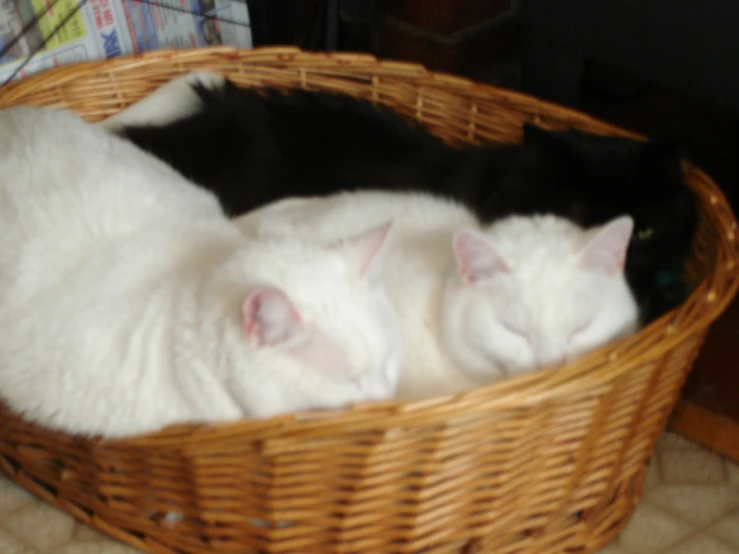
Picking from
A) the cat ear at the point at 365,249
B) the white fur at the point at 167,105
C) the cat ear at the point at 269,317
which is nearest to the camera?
the cat ear at the point at 269,317

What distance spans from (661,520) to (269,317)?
0.88m

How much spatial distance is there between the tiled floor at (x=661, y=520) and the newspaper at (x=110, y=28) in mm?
985

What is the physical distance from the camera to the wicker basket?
98 centimetres

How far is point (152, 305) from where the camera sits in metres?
1.12

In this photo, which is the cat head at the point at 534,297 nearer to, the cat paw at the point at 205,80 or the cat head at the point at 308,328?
the cat head at the point at 308,328

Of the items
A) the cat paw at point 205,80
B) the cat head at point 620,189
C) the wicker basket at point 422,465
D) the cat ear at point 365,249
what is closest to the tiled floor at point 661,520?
the wicker basket at point 422,465

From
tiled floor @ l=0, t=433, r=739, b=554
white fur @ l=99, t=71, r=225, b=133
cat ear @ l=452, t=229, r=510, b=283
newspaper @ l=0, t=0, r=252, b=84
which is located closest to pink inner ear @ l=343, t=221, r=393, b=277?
cat ear @ l=452, t=229, r=510, b=283

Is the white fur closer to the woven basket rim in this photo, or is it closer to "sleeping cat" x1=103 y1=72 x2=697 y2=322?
"sleeping cat" x1=103 y1=72 x2=697 y2=322

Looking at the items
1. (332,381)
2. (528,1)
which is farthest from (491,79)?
(332,381)

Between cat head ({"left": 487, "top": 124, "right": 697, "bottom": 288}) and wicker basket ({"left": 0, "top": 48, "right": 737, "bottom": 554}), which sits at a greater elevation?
cat head ({"left": 487, "top": 124, "right": 697, "bottom": 288})

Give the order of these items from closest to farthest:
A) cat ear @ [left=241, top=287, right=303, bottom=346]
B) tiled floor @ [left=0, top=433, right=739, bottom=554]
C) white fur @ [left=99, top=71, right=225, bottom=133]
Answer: cat ear @ [left=241, top=287, right=303, bottom=346] < tiled floor @ [left=0, top=433, right=739, bottom=554] < white fur @ [left=99, top=71, right=225, bottom=133]

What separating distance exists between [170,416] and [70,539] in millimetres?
420

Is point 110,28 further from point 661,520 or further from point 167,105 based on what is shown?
point 661,520

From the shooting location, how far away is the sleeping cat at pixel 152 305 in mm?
983
